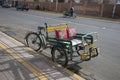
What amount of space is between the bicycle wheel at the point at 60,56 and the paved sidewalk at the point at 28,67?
0.24 m

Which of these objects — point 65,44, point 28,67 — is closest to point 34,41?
point 65,44

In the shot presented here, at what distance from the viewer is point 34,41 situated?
8664 millimetres

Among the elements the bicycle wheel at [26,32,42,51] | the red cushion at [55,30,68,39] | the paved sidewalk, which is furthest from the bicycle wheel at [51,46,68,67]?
the bicycle wheel at [26,32,42,51]

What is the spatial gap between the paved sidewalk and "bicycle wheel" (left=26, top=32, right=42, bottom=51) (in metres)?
0.43

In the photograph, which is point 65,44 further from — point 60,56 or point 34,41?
point 34,41

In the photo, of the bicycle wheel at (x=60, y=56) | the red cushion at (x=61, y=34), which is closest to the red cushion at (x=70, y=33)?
the red cushion at (x=61, y=34)

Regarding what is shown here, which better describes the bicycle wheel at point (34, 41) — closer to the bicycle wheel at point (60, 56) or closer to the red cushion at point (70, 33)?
the red cushion at point (70, 33)

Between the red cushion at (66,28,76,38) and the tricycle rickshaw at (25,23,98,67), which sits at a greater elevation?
the red cushion at (66,28,76,38)

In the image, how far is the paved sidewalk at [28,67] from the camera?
580 cm

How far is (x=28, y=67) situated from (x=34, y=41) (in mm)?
2311

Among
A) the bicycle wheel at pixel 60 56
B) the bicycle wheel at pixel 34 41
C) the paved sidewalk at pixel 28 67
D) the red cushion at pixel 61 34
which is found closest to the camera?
the paved sidewalk at pixel 28 67

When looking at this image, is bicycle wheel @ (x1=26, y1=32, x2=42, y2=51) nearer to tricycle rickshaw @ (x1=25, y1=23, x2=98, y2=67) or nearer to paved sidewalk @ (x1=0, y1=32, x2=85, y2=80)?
tricycle rickshaw @ (x1=25, y1=23, x2=98, y2=67)

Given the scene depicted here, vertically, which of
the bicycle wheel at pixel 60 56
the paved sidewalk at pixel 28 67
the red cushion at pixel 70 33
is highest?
A: the red cushion at pixel 70 33

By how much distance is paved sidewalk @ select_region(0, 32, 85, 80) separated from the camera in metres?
5.80
